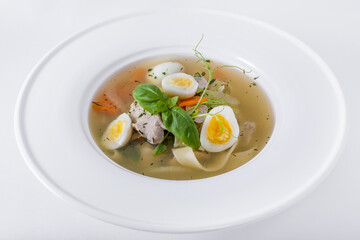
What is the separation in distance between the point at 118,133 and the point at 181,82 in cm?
65

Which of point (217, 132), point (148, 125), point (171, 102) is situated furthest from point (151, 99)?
point (217, 132)

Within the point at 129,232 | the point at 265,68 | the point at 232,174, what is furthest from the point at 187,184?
the point at 265,68

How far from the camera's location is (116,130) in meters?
2.98

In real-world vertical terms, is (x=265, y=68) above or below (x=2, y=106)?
above

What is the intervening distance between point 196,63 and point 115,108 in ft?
2.85

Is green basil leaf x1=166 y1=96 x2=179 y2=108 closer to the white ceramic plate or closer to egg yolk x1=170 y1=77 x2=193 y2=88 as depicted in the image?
egg yolk x1=170 y1=77 x2=193 y2=88

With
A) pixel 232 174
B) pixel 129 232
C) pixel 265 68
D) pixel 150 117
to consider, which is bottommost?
pixel 129 232

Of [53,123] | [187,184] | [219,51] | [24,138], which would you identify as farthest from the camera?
[219,51]

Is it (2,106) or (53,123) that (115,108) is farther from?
(2,106)

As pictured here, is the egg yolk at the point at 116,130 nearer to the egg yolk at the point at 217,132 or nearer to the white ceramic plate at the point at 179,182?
the white ceramic plate at the point at 179,182

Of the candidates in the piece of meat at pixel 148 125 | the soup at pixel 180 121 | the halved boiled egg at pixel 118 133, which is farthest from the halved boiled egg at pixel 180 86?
the halved boiled egg at pixel 118 133

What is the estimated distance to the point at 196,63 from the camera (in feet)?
11.7

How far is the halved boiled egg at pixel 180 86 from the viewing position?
3086 mm

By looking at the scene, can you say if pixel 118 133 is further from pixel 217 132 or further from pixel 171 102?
pixel 217 132
